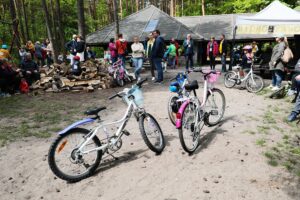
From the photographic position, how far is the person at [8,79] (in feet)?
36.7

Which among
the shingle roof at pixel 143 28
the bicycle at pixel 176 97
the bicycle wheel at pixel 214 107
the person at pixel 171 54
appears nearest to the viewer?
the bicycle at pixel 176 97

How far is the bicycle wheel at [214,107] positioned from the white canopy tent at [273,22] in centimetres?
778

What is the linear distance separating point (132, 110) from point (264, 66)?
36.3 feet

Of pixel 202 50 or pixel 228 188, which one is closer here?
pixel 228 188

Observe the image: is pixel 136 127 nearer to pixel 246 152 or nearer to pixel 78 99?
pixel 246 152

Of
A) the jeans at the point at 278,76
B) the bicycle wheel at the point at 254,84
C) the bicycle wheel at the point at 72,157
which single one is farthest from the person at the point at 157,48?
the bicycle wheel at the point at 72,157

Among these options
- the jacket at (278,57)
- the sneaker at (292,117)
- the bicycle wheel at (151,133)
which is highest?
the jacket at (278,57)

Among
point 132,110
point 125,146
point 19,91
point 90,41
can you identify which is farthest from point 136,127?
point 90,41

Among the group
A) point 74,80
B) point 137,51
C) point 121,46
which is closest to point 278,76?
point 137,51

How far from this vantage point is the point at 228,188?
434cm

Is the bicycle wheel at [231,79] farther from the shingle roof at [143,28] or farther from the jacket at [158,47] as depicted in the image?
the shingle roof at [143,28]

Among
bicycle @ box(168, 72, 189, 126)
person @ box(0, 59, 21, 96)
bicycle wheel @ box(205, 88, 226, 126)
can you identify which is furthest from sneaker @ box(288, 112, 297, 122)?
person @ box(0, 59, 21, 96)

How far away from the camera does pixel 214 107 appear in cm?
679

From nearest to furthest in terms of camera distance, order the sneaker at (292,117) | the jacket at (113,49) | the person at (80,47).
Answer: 1. the sneaker at (292,117)
2. the person at (80,47)
3. the jacket at (113,49)
